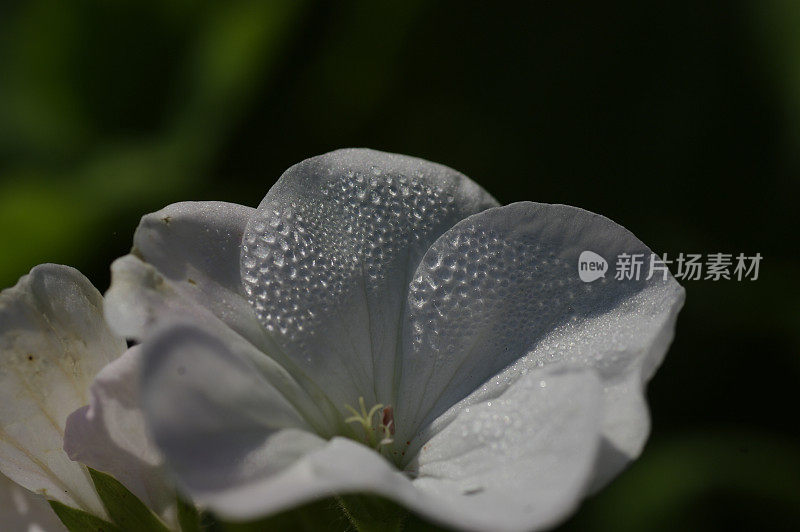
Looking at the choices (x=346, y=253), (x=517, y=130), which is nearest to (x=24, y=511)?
(x=346, y=253)

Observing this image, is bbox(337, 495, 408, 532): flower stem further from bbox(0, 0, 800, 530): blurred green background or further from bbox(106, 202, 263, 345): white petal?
bbox(0, 0, 800, 530): blurred green background

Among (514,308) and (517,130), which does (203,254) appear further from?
(517,130)

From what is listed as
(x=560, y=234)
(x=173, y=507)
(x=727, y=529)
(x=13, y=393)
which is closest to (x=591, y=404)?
(x=560, y=234)

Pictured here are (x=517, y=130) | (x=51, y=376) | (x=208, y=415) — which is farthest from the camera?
(x=517, y=130)

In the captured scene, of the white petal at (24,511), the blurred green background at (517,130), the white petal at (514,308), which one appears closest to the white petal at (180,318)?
the white petal at (514,308)

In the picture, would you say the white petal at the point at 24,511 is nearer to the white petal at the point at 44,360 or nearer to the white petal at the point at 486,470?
the white petal at the point at 44,360
